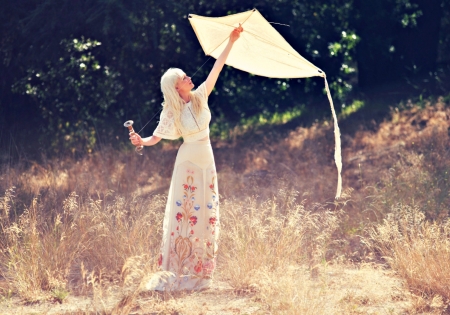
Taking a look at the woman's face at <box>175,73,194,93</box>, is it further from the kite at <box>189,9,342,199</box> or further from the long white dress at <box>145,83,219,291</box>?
the kite at <box>189,9,342,199</box>

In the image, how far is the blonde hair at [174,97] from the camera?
5.75m

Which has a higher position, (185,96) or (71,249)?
(185,96)

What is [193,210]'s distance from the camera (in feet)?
19.8

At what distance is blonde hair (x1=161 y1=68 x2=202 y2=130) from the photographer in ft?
18.9

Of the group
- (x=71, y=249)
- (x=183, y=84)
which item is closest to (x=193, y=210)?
(x=183, y=84)

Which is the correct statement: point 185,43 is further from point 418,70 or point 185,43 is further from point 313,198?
point 418,70

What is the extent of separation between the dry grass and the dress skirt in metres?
0.19

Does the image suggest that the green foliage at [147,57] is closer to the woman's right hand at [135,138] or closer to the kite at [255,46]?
the kite at [255,46]

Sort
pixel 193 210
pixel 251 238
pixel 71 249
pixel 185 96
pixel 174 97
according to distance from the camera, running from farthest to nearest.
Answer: pixel 71 249
pixel 251 238
pixel 193 210
pixel 185 96
pixel 174 97

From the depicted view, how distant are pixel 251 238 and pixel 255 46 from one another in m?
1.77

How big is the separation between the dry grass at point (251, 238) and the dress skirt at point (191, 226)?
7.6 inches

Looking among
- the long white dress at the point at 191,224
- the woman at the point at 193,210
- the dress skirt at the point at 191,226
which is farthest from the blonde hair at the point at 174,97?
the dress skirt at the point at 191,226

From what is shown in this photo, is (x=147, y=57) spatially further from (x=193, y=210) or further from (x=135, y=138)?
(x=135, y=138)

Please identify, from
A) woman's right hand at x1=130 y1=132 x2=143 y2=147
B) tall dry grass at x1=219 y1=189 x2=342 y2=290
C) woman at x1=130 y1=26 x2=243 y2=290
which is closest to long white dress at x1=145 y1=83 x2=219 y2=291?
woman at x1=130 y1=26 x2=243 y2=290
